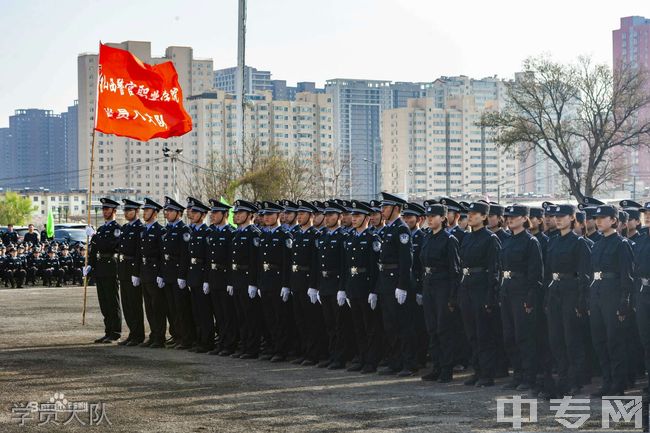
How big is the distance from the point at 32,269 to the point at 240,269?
20.4 m

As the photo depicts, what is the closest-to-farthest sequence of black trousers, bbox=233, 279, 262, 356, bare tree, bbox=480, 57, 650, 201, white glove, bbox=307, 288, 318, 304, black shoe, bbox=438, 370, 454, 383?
black shoe, bbox=438, 370, 454, 383, white glove, bbox=307, 288, 318, 304, black trousers, bbox=233, 279, 262, 356, bare tree, bbox=480, 57, 650, 201

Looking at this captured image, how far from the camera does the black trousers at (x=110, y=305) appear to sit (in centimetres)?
1625

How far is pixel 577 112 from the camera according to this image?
5116cm

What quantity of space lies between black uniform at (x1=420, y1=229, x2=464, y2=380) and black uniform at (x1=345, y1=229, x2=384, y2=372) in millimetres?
948

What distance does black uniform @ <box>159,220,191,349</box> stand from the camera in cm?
1530

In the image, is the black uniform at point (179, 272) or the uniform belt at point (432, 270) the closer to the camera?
the uniform belt at point (432, 270)

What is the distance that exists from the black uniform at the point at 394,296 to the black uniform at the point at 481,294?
2.82ft

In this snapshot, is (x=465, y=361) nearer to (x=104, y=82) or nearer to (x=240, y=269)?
(x=240, y=269)

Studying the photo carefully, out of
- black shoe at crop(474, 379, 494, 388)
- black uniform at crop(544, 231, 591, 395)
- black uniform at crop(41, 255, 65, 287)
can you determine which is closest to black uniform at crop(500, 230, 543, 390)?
black uniform at crop(544, 231, 591, 395)

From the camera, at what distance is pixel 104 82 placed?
57.8ft

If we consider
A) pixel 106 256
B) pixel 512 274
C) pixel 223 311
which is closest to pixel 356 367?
pixel 512 274

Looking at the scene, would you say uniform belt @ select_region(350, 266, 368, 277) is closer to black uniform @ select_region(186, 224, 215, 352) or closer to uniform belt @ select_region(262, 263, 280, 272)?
uniform belt @ select_region(262, 263, 280, 272)

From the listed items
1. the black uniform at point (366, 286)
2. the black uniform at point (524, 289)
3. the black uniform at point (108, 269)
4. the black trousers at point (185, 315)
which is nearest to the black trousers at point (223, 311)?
the black trousers at point (185, 315)

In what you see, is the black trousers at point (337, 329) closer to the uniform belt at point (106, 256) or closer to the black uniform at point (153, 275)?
the black uniform at point (153, 275)
